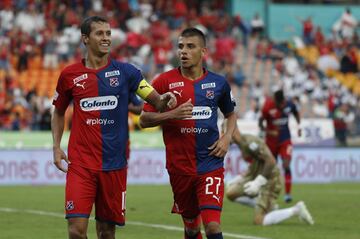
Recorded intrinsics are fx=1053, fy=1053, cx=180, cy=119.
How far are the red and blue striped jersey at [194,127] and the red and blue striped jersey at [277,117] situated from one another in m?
11.4

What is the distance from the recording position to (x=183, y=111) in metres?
9.95

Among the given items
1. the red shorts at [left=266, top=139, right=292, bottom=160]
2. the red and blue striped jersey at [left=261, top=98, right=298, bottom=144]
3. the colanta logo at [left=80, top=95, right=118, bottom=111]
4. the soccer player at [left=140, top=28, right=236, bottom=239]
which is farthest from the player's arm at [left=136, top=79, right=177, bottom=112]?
the red shorts at [left=266, top=139, right=292, bottom=160]

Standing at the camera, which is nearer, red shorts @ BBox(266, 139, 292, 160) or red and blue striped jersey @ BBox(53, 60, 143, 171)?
red and blue striped jersey @ BBox(53, 60, 143, 171)

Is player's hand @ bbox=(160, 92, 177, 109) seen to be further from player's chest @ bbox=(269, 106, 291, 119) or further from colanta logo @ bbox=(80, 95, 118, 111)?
player's chest @ bbox=(269, 106, 291, 119)

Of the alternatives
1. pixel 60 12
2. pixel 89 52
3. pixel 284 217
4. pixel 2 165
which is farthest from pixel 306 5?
pixel 89 52


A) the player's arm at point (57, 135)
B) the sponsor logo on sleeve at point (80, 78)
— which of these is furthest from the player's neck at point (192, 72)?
the player's arm at point (57, 135)

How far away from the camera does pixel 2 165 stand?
27266mm

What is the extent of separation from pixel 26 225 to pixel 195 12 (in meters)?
26.4

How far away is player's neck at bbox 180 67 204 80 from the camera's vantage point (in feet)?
35.5

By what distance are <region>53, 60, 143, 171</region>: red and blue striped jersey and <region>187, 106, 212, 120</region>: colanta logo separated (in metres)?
0.93

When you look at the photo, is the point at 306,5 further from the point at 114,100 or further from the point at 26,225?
the point at 114,100

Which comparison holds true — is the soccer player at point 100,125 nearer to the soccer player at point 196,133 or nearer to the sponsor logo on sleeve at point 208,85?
the soccer player at point 196,133

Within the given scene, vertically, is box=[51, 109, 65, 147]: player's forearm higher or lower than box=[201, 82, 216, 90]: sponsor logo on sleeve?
lower

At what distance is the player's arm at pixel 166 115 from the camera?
9.96 m
